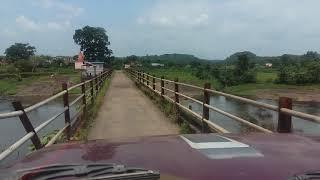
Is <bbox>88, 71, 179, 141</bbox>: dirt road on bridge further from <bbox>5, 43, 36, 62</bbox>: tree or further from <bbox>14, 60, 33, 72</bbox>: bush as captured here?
<bbox>5, 43, 36, 62</bbox>: tree

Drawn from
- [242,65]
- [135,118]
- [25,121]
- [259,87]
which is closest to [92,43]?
[242,65]

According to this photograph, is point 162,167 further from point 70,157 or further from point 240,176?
point 70,157

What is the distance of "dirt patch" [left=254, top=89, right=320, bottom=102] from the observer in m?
50.8

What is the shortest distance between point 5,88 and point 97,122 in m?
55.3

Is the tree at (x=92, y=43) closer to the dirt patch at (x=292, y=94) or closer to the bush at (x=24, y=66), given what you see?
the bush at (x=24, y=66)

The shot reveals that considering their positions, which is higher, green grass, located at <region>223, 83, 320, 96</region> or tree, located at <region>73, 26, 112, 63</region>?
tree, located at <region>73, 26, 112, 63</region>

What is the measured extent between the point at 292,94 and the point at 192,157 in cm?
5323

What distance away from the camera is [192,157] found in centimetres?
234

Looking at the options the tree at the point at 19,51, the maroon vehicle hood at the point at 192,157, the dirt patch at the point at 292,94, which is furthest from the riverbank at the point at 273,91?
the tree at the point at 19,51

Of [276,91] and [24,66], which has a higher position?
[24,66]

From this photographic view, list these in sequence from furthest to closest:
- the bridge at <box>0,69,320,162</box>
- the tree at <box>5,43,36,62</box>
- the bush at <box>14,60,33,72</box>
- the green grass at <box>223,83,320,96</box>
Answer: the tree at <box>5,43,36,62</box> < the bush at <box>14,60,33,72</box> < the green grass at <box>223,83,320,96</box> < the bridge at <box>0,69,320,162</box>

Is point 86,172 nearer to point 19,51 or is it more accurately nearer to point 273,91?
point 273,91

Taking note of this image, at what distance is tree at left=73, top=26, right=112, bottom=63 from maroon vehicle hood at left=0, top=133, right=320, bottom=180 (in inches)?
4609

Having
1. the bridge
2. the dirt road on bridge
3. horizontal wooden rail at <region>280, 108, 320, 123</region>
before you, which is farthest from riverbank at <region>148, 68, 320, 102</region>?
horizontal wooden rail at <region>280, 108, 320, 123</region>
